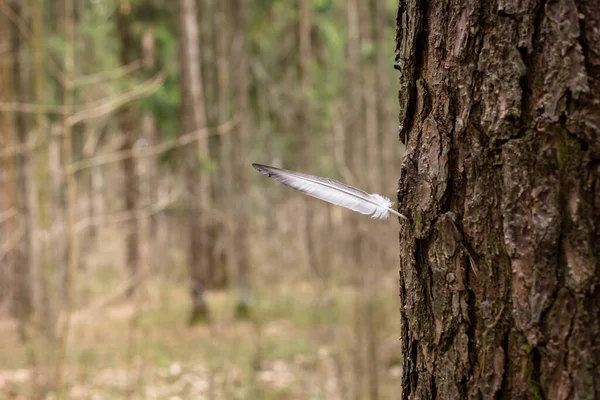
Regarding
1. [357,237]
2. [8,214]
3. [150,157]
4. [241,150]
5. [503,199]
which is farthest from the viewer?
[150,157]

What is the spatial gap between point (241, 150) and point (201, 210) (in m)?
1.49

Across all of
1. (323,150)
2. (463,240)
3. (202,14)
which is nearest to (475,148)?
(463,240)

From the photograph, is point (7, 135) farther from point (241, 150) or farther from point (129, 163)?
point (129, 163)

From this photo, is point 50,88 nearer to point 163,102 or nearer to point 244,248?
point 163,102

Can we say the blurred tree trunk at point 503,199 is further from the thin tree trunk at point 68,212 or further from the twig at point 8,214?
the twig at point 8,214

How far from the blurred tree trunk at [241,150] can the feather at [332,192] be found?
1066cm

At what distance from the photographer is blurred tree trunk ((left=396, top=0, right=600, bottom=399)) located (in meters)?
1.01

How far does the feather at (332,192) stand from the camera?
129cm

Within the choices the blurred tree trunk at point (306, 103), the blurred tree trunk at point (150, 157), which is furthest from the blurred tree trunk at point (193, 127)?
the blurred tree trunk at point (306, 103)

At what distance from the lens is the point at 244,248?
44.2 ft

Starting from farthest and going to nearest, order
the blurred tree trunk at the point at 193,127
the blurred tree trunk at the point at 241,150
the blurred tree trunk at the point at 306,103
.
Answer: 1. the blurred tree trunk at the point at 241,150
2. the blurred tree trunk at the point at 306,103
3. the blurred tree trunk at the point at 193,127

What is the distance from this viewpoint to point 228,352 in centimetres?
888

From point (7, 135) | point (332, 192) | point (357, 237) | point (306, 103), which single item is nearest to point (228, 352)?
point (357, 237)

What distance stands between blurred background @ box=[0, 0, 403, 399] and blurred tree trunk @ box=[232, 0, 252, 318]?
0.04 meters
